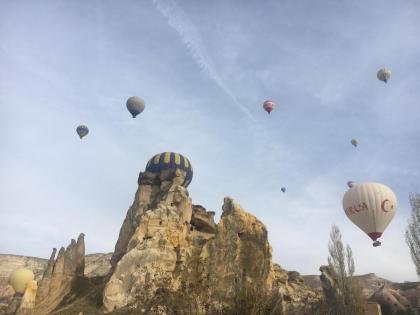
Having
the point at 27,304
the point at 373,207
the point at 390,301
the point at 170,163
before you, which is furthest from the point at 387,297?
the point at 27,304

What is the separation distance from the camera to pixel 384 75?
43906mm

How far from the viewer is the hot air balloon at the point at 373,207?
39.5 metres

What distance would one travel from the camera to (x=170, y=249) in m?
40.9

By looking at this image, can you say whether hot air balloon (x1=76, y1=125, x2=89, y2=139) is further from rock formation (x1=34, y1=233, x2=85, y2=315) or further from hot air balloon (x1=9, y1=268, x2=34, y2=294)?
hot air balloon (x1=9, y1=268, x2=34, y2=294)

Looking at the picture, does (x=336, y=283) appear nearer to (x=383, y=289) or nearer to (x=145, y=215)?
(x=383, y=289)

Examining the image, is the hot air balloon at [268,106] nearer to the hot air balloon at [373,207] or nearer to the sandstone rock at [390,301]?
the hot air balloon at [373,207]

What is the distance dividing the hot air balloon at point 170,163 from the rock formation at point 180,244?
0.80 m

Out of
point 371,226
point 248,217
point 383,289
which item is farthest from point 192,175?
point 383,289

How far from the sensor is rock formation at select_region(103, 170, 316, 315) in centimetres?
3788

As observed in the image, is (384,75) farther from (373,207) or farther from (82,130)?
(82,130)

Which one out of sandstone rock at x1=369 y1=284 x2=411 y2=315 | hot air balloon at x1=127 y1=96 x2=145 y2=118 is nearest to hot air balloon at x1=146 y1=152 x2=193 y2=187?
hot air balloon at x1=127 y1=96 x2=145 y2=118

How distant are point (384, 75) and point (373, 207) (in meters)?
15.3

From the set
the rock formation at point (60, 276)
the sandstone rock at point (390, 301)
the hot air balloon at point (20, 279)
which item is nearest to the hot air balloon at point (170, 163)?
the rock formation at point (60, 276)

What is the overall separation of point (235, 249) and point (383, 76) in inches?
1010
